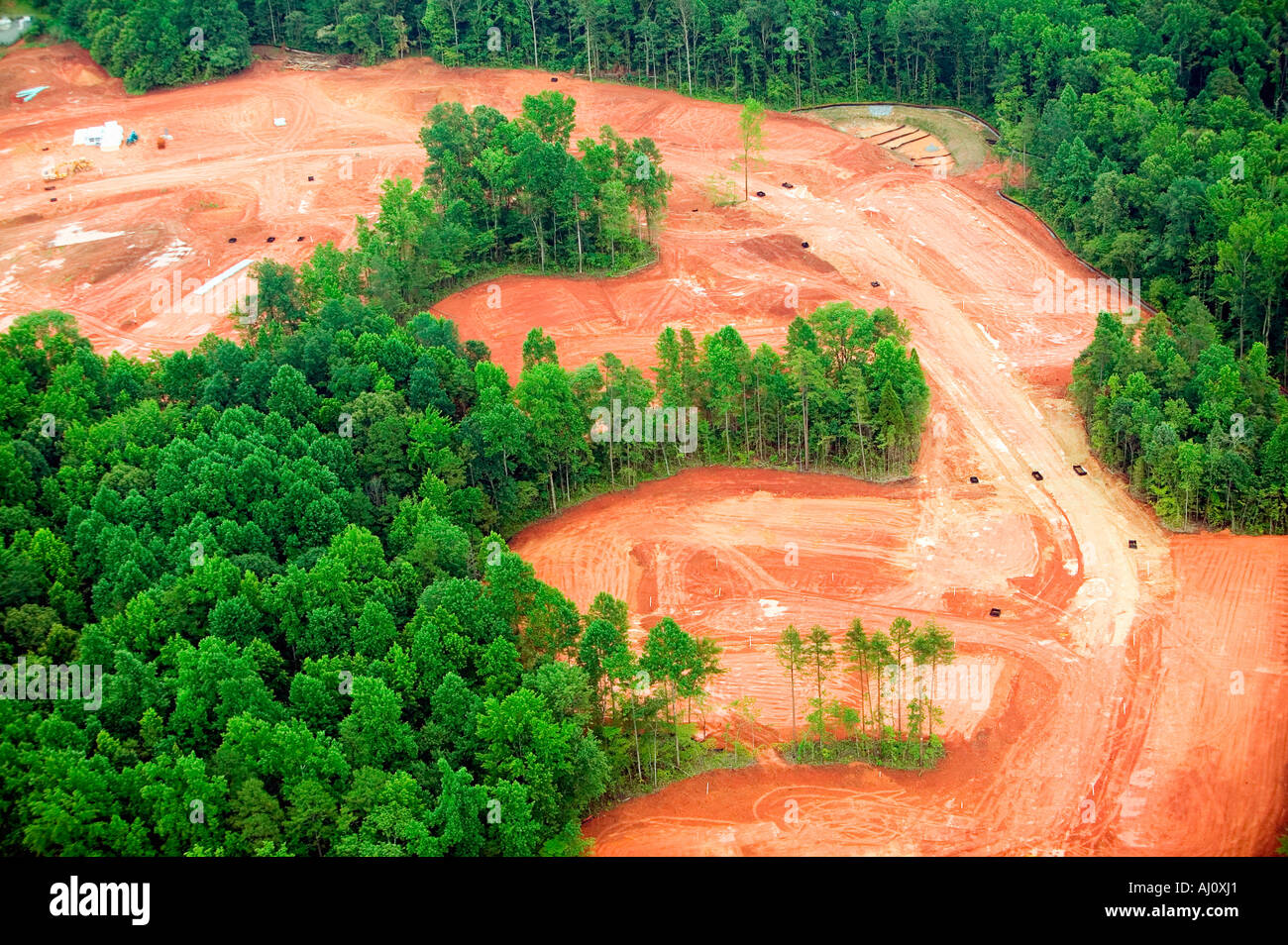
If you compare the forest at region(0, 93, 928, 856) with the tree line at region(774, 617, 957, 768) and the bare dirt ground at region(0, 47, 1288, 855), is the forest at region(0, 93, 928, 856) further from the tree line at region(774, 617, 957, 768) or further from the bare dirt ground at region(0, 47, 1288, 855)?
the tree line at region(774, 617, 957, 768)

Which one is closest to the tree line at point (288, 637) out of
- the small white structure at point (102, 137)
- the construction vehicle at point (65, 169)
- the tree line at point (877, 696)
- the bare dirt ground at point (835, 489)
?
the tree line at point (877, 696)

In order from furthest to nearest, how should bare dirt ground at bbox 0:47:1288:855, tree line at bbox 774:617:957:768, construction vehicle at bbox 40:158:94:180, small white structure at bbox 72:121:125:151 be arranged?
small white structure at bbox 72:121:125:151 < construction vehicle at bbox 40:158:94:180 < tree line at bbox 774:617:957:768 < bare dirt ground at bbox 0:47:1288:855

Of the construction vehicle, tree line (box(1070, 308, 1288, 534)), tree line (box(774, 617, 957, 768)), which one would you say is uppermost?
the construction vehicle

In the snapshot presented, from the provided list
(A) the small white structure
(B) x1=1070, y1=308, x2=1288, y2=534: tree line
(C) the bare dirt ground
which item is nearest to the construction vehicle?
(C) the bare dirt ground

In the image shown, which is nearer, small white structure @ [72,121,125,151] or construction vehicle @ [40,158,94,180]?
construction vehicle @ [40,158,94,180]

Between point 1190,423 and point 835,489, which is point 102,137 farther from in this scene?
point 1190,423

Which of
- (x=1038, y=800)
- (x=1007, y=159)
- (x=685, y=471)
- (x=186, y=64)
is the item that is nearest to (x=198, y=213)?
(x=186, y=64)

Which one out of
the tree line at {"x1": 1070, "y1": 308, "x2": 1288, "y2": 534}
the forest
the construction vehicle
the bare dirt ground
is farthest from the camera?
the construction vehicle

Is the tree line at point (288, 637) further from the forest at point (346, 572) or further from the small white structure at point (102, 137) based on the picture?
the small white structure at point (102, 137)
